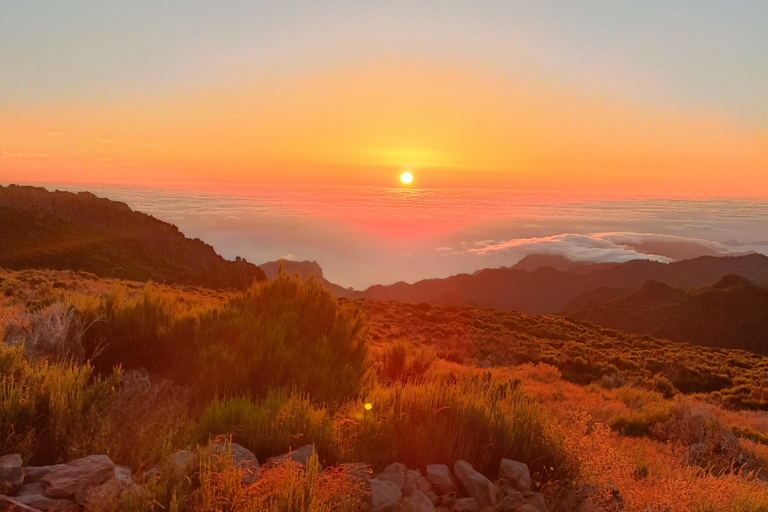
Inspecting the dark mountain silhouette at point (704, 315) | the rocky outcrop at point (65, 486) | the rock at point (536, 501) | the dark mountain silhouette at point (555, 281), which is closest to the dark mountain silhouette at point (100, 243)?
the dark mountain silhouette at point (555, 281)

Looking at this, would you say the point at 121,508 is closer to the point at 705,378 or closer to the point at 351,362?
the point at 351,362

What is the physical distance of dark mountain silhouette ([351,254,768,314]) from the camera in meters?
131

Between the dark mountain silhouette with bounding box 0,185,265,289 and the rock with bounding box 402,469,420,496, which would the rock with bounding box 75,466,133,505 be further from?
the dark mountain silhouette with bounding box 0,185,265,289

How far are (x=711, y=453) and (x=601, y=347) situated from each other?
2484cm

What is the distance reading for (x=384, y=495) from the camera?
162 inches

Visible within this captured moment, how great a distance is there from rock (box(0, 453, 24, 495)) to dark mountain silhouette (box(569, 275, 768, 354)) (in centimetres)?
7765

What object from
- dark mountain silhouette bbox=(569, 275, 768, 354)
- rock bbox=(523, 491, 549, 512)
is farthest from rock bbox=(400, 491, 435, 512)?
dark mountain silhouette bbox=(569, 275, 768, 354)

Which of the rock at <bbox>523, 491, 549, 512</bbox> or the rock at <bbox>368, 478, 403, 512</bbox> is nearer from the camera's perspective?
the rock at <bbox>368, 478, 403, 512</bbox>

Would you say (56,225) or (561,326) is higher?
(56,225)

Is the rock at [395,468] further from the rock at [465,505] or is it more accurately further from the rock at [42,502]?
the rock at [42,502]

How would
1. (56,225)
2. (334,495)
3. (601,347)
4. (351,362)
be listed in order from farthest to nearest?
(56,225) → (601,347) → (351,362) → (334,495)

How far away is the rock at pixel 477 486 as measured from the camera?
14.8ft

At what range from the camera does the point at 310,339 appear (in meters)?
9.04

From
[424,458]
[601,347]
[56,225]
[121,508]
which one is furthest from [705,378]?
[56,225]
